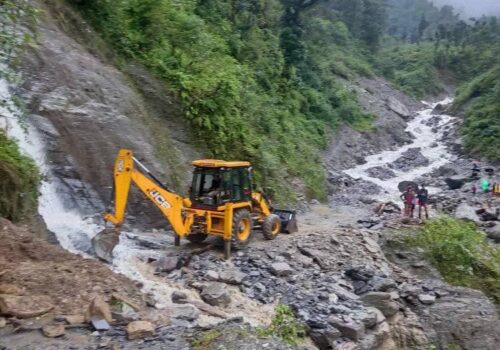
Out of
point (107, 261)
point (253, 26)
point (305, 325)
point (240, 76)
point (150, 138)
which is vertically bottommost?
point (305, 325)

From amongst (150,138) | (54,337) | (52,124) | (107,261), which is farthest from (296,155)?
(54,337)

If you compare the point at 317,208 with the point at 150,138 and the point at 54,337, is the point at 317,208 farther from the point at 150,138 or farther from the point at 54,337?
the point at 54,337

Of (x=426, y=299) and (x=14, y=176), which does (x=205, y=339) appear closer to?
(x=14, y=176)

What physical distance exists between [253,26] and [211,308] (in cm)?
2305

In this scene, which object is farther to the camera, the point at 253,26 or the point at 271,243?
the point at 253,26

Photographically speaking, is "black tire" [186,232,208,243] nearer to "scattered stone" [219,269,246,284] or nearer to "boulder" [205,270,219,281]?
"scattered stone" [219,269,246,284]

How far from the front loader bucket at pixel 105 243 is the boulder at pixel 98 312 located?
300 centimetres

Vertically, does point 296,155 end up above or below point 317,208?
above

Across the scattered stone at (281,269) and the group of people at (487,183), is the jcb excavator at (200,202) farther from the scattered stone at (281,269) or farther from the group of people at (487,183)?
the group of people at (487,183)

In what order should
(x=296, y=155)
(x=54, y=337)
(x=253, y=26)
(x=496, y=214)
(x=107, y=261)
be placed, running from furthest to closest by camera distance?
(x=253, y=26) < (x=296, y=155) < (x=496, y=214) < (x=107, y=261) < (x=54, y=337)

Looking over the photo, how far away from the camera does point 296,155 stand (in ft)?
82.7

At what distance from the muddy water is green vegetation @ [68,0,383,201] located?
119 inches

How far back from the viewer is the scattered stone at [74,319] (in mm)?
7433

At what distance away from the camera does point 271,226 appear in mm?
13625
